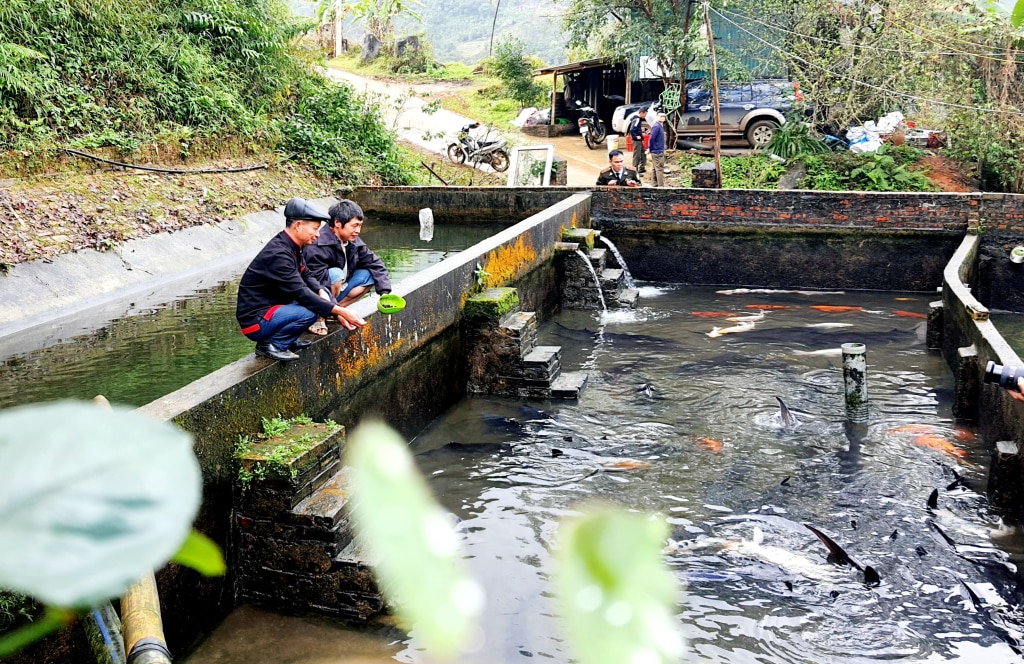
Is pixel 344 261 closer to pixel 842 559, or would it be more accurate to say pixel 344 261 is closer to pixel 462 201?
pixel 842 559

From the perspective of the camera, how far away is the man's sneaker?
5.34m

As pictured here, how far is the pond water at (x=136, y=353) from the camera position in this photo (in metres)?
7.00

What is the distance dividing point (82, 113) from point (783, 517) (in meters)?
12.1

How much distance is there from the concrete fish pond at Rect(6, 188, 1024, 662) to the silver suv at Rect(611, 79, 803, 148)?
881cm

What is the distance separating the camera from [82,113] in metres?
13.5

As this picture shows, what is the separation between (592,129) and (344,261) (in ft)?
57.2

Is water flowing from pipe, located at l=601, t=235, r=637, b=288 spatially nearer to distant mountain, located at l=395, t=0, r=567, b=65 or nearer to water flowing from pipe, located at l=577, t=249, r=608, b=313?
water flowing from pipe, located at l=577, t=249, r=608, b=313

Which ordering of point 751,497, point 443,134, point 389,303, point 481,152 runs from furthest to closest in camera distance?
1. point 443,134
2. point 481,152
3. point 389,303
4. point 751,497

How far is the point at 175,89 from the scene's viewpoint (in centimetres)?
1550

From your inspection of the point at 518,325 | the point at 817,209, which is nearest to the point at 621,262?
the point at 817,209

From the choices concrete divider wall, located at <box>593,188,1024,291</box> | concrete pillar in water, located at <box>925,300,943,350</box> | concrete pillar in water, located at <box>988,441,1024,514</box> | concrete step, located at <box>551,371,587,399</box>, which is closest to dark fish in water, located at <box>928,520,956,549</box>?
concrete pillar in water, located at <box>988,441,1024,514</box>

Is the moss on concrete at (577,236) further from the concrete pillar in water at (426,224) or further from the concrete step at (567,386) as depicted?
the concrete step at (567,386)

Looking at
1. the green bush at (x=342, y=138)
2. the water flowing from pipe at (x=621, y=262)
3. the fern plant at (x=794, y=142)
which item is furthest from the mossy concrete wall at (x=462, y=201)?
the fern plant at (x=794, y=142)

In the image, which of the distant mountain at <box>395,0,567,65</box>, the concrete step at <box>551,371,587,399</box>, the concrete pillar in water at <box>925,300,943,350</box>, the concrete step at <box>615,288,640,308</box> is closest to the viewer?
the concrete step at <box>551,371,587,399</box>
